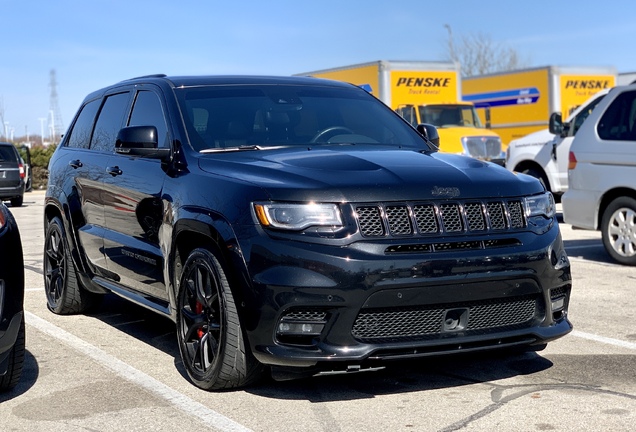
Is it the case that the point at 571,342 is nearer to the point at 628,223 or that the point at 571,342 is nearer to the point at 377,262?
the point at 377,262

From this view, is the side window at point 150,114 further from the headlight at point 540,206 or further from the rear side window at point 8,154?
the rear side window at point 8,154

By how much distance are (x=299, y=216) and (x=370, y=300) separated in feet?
1.69

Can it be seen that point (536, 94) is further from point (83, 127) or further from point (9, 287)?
point (9, 287)

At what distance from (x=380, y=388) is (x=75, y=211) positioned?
3080mm

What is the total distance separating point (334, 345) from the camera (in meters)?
4.73

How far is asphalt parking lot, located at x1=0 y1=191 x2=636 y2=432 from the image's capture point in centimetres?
460

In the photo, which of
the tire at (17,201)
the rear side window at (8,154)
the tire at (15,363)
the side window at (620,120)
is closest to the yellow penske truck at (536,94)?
the tire at (17,201)

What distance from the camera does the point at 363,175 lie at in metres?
4.96

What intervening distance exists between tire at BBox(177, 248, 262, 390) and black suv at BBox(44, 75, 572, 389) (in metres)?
0.01

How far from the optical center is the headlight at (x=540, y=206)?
5.22m

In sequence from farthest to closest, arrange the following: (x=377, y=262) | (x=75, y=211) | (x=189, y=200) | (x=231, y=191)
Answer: (x=75, y=211), (x=189, y=200), (x=231, y=191), (x=377, y=262)

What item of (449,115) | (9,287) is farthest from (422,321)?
(449,115)

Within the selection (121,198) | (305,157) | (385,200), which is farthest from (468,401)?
(121,198)

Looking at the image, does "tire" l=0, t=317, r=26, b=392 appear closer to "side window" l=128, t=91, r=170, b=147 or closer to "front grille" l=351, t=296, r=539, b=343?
"side window" l=128, t=91, r=170, b=147
